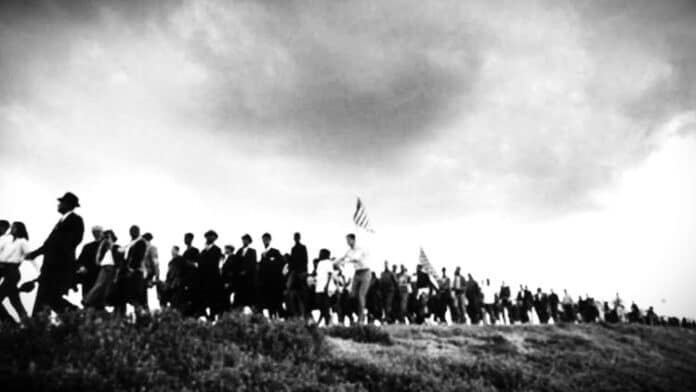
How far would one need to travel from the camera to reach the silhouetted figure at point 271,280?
42.3ft

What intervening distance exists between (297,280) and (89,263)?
5221 mm

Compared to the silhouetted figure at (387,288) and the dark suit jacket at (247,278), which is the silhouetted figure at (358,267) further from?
the silhouetted figure at (387,288)

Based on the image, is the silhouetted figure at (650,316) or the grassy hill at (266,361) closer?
the grassy hill at (266,361)

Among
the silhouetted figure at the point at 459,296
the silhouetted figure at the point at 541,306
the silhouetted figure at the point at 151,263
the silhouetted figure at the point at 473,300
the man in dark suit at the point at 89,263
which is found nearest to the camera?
the man in dark suit at the point at 89,263

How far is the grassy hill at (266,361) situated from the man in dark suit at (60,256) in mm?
1639

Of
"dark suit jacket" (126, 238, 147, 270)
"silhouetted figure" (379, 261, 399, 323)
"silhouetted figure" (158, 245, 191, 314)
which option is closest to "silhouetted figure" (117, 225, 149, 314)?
"dark suit jacket" (126, 238, 147, 270)

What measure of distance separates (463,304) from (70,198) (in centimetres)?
2025

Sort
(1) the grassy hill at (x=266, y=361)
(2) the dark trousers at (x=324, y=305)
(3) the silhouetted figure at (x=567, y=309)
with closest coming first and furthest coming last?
(1) the grassy hill at (x=266, y=361) → (2) the dark trousers at (x=324, y=305) → (3) the silhouetted figure at (x=567, y=309)

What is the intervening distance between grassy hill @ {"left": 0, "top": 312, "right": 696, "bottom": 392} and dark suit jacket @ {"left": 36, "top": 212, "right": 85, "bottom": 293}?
1698mm

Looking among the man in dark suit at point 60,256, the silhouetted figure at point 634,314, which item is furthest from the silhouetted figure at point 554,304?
the man in dark suit at point 60,256

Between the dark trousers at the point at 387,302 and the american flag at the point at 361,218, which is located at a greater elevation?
the american flag at the point at 361,218

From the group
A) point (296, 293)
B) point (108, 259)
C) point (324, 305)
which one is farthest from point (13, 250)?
point (324, 305)

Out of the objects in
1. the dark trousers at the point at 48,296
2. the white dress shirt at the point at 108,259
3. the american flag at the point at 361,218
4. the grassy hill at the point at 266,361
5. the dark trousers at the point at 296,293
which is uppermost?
the american flag at the point at 361,218

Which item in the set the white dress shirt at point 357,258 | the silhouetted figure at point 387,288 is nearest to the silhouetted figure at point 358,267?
the white dress shirt at point 357,258
